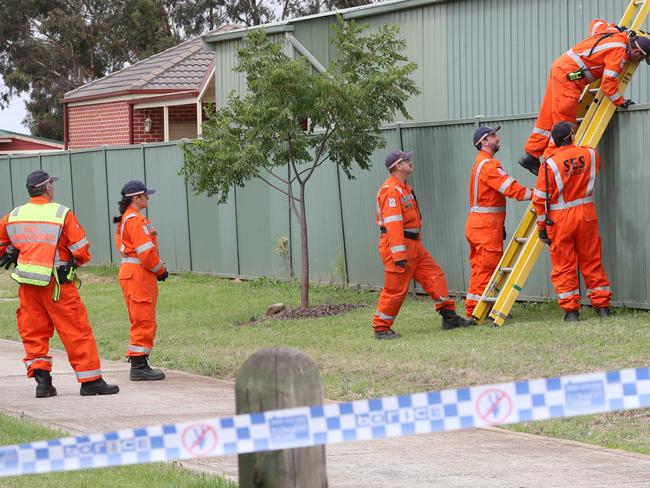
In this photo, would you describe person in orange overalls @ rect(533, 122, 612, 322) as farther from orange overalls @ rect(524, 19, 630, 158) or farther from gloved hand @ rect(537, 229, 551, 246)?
orange overalls @ rect(524, 19, 630, 158)

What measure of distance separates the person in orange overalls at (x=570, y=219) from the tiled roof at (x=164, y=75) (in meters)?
18.7

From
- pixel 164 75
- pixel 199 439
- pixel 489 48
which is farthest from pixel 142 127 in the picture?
pixel 199 439

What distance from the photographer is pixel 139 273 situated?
1120cm

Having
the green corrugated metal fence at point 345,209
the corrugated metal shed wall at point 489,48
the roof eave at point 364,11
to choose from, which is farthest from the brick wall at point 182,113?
the corrugated metal shed wall at point 489,48

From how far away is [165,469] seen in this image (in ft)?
23.8

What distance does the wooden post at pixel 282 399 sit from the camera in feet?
14.6

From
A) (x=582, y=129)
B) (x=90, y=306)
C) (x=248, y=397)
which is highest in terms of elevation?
(x=582, y=129)

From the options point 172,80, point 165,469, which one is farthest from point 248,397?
point 172,80

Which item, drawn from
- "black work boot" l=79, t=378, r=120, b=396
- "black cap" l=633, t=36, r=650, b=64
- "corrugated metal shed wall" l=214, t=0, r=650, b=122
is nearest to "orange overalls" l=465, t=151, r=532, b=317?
"black cap" l=633, t=36, r=650, b=64

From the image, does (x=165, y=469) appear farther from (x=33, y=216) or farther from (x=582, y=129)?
(x=582, y=129)

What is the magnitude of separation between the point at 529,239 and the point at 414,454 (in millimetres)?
5254

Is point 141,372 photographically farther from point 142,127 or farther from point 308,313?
point 142,127

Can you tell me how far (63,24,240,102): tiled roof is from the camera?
30547 mm

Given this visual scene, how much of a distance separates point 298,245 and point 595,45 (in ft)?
22.7
